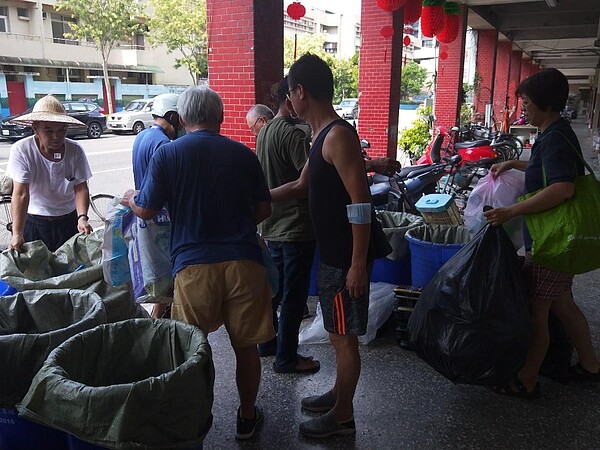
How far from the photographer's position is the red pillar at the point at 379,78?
8320 mm

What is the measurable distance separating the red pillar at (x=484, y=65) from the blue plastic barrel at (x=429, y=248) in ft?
42.5

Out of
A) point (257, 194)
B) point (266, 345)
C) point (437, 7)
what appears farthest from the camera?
point (437, 7)

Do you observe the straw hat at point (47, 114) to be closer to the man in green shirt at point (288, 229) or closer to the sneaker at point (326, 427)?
the man in green shirt at point (288, 229)

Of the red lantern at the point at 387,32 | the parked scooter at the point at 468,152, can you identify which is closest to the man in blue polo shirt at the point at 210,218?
the parked scooter at the point at 468,152

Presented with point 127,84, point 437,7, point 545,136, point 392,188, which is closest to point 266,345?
point 545,136

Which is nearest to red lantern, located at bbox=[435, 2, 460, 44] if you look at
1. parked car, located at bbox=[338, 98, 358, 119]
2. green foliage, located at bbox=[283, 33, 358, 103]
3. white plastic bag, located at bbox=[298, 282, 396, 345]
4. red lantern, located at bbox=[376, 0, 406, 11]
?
red lantern, located at bbox=[376, 0, 406, 11]

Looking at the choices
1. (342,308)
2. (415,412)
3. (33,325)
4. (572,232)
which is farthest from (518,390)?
(33,325)

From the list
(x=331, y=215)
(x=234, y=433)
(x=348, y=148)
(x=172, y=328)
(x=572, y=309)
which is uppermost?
(x=348, y=148)

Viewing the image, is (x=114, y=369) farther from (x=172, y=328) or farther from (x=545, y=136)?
(x=545, y=136)

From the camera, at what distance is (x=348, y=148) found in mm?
2182

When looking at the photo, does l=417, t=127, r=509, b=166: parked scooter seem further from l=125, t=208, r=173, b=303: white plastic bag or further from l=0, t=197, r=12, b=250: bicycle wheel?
l=125, t=208, r=173, b=303: white plastic bag

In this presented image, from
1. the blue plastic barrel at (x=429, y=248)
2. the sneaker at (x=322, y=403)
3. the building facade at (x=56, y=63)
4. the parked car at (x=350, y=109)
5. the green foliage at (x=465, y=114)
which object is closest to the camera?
the sneaker at (x=322, y=403)

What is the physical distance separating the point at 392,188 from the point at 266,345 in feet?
9.20

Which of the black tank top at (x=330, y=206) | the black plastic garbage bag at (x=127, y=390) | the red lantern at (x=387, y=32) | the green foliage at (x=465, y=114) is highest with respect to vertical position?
the red lantern at (x=387, y=32)
